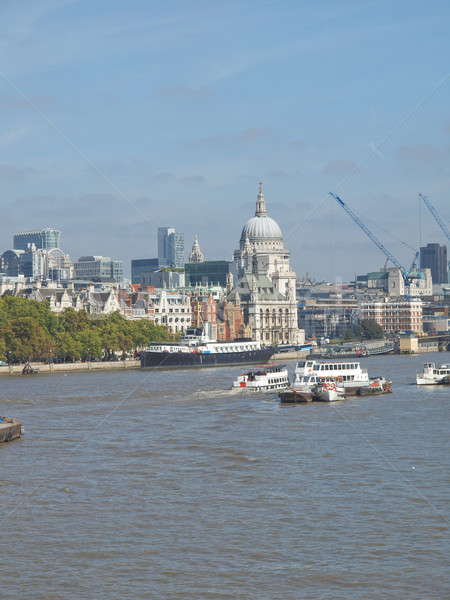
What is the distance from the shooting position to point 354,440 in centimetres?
4712

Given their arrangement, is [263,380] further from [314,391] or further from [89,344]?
[89,344]

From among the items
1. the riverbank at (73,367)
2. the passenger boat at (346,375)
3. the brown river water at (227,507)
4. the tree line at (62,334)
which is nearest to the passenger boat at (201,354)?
the riverbank at (73,367)

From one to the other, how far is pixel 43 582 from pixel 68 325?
4268 inches

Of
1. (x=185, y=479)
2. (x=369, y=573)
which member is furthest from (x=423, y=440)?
(x=369, y=573)

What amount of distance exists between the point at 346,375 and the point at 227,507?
44034 mm

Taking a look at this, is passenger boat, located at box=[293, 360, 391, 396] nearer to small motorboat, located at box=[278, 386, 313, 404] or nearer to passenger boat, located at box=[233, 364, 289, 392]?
passenger boat, located at box=[233, 364, 289, 392]

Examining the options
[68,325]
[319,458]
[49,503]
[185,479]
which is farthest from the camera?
[68,325]

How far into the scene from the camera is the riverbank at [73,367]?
110m

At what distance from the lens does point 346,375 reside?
249 feet

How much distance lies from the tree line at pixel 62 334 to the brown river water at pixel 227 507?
58620 millimetres

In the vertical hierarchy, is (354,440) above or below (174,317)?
below

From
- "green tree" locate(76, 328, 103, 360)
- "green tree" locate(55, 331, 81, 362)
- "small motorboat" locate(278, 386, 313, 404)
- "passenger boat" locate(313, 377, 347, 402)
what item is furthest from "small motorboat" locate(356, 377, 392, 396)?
"green tree" locate(76, 328, 103, 360)

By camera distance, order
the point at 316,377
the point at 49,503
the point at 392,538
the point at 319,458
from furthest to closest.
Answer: the point at 316,377 → the point at 319,458 → the point at 49,503 → the point at 392,538

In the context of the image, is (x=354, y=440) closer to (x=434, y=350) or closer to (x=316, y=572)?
(x=316, y=572)
